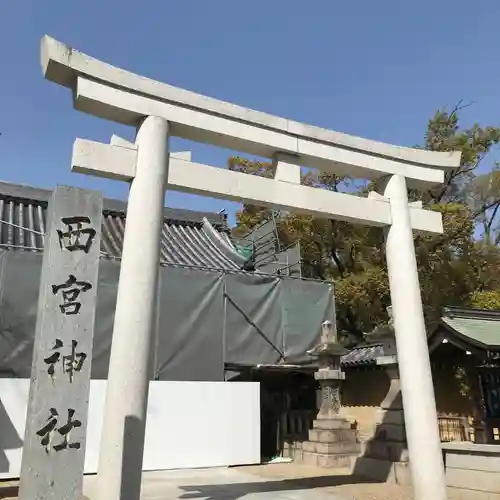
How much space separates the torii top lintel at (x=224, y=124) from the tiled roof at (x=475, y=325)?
3.47m

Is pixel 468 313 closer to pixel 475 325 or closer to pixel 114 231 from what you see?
pixel 475 325

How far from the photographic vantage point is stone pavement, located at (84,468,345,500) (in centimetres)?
742

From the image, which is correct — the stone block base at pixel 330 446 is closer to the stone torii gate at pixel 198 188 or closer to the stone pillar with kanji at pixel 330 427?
the stone pillar with kanji at pixel 330 427

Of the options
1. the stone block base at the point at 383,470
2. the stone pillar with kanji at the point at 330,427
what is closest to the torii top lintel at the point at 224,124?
the stone block base at the point at 383,470

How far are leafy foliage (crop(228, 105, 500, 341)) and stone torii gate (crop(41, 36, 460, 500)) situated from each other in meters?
9.70

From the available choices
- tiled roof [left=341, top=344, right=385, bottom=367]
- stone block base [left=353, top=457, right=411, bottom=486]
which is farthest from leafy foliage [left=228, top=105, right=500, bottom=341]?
stone block base [left=353, top=457, right=411, bottom=486]

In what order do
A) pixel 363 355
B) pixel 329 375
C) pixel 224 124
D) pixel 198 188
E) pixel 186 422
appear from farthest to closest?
pixel 363 355 → pixel 329 375 → pixel 186 422 → pixel 224 124 → pixel 198 188

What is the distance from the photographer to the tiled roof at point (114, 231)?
13094 mm

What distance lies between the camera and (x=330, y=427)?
1155cm

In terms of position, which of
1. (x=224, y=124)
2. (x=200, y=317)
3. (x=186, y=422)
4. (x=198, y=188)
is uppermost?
(x=224, y=124)

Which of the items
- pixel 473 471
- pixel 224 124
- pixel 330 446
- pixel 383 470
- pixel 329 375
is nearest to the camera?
pixel 224 124

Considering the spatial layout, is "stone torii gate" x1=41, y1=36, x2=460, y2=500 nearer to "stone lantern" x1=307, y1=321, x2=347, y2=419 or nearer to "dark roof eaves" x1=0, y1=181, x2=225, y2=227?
"stone lantern" x1=307, y1=321, x2=347, y2=419

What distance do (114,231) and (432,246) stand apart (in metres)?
11.3

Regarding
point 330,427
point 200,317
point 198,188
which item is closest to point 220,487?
point 330,427
